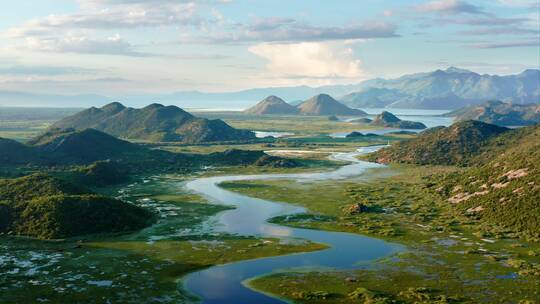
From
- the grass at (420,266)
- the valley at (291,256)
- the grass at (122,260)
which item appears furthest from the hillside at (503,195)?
the grass at (122,260)

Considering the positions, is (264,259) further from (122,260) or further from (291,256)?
(122,260)

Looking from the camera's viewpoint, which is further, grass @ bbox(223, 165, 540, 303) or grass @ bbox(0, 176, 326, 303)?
grass @ bbox(0, 176, 326, 303)

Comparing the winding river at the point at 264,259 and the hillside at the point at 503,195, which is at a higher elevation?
the hillside at the point at 503,195

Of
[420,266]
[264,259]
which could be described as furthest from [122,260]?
[420,266]

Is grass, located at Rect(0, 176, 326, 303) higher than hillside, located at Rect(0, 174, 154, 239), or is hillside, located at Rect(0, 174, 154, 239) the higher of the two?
hillside, located at Rect(0, 174, 154, 239)

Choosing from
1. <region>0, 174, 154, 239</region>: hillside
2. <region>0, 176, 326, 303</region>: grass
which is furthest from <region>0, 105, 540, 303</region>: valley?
<region>0, 174, 154, 239</region>: hillside

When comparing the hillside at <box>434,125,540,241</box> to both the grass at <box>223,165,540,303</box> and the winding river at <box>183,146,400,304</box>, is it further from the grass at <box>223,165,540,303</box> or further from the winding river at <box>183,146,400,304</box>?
the winding river at <box>183,146,400,304</box>

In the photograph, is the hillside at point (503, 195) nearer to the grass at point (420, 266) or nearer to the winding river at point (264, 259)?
the grass at point (420, 266)

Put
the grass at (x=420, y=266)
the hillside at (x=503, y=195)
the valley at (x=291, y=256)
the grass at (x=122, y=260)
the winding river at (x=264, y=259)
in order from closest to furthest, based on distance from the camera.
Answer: the grass at (x=420, y=266) → the grass at (x=122, y=260) → the valley at (x=291, y=256) → the winding river at (x=264, y=259) → the hillside at (x=503, y=195)
